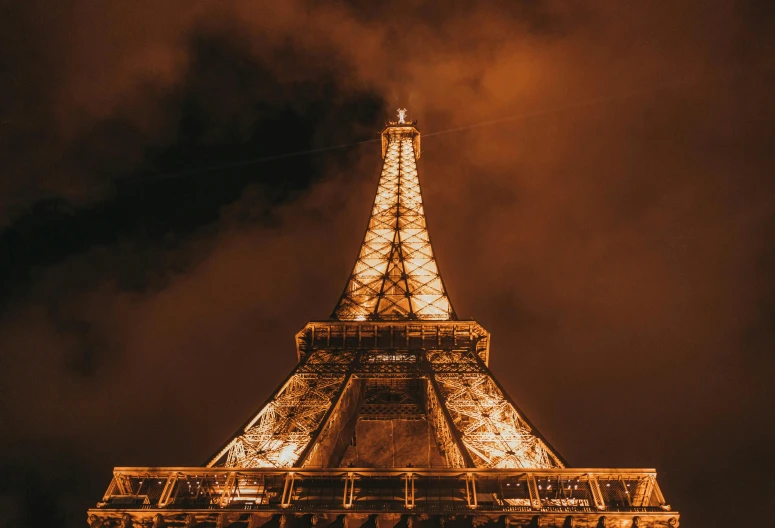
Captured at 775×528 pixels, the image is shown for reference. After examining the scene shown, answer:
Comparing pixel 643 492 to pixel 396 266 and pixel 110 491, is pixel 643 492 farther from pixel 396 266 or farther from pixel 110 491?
pixel 396 266

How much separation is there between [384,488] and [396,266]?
23.9m

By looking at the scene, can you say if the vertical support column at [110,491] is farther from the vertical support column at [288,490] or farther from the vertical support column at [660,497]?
the vertical support column at [660,497]

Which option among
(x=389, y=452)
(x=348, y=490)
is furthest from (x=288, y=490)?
(x=389, y=452)

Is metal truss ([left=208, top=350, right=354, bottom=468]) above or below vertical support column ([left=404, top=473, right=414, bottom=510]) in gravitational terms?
above

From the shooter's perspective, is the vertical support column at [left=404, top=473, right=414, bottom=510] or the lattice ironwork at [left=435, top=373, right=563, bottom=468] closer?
the vertical support column at [left=404, top=473, right=414, bottom=510]

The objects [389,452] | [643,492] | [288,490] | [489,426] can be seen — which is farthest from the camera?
[389,452]

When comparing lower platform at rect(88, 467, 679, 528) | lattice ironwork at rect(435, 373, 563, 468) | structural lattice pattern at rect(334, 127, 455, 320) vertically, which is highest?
structural lattice pattern at rect(334, 127, 455, 320)

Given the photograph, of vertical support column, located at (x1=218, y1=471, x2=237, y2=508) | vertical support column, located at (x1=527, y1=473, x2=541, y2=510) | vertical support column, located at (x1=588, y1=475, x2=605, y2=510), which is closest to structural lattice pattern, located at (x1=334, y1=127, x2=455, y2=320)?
vertical support column, located at (x1=218, y1=471, x2=237, y2=508)

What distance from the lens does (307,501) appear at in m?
19.3

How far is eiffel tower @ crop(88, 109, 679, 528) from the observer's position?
18.8 m

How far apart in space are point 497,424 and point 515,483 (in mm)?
Answer: 5420

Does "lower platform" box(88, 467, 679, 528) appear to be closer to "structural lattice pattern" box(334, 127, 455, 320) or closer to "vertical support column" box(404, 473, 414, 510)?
"vertical support column" box(404, 473, 414, 510)

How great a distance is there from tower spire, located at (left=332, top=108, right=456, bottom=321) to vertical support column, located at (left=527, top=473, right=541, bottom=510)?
16.8 m

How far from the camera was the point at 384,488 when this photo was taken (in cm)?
1981
